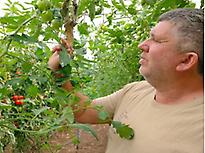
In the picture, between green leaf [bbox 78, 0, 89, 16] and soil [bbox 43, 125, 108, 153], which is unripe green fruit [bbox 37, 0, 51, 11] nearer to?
green leaf [bbox 78, 0, 89, 16]

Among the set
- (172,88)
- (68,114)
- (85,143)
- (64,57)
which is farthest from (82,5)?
(85,143)

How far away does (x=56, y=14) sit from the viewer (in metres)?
0.96

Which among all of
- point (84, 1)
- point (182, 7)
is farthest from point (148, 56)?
point (84, 1)

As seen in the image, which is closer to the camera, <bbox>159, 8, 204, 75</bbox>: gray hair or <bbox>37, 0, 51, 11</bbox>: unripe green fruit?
<bbox>37, 0, 51, 11</bbox>: unripe green fruit

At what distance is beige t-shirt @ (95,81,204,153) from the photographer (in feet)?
3.70

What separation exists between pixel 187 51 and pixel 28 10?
0.44 meters

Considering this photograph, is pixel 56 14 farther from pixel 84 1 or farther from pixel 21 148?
pixel 21 148

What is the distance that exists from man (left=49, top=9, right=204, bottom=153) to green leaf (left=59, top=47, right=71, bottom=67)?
154 mm

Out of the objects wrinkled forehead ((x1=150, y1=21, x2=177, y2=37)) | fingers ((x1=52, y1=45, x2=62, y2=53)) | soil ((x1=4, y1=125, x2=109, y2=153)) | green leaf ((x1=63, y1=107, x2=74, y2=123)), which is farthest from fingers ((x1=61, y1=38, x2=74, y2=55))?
soil ((x1=4, y1=125, x2=109, y2=153))

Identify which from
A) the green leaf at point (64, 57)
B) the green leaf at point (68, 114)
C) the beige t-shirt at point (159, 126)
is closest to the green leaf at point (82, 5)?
the green leaf at point (64, 57)

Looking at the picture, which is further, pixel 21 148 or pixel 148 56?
pixel 21 148

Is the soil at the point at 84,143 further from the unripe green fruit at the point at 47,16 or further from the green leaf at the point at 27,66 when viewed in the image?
the unripe green fruit at the point at 47,16

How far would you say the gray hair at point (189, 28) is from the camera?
1.17 metres

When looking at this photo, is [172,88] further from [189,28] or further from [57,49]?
[57,49]
